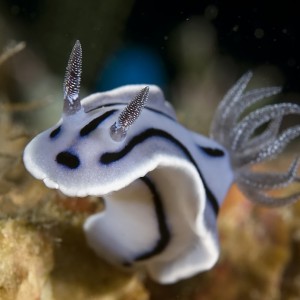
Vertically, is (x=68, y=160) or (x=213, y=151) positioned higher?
(x=68, y=160)

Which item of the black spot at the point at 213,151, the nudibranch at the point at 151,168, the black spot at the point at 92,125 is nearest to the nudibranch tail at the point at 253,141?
the nudibranch at the point at 151,168

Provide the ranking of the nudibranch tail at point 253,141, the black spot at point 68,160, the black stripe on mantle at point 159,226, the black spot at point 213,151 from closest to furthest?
the black spot at point 68,160 < the black stripe on mantle at point 159,226 < the black spot at point 213,151 < the nudibranch tail at point 253,141

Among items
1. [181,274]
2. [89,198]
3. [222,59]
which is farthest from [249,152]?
[222,59]

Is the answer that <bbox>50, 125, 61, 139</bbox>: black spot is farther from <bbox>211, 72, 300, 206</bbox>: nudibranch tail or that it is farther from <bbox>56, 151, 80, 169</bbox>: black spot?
<bbox>211, 72, 300, 206</bbox>: nudibranch tail

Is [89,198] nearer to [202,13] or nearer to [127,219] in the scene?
[127,219]

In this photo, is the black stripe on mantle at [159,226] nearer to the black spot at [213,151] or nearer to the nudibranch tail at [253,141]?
the black spot at [213,151]

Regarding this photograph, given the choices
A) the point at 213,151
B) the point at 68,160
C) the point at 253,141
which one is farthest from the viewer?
the point at 253,141

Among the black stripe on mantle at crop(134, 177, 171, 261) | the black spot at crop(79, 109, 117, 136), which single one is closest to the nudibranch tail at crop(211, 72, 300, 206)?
the black stripe on mantle at crop(134, 177, 171, 261)

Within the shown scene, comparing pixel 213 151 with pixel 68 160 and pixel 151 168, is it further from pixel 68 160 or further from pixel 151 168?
pixel 68 160

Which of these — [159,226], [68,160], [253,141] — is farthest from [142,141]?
[253,141]
